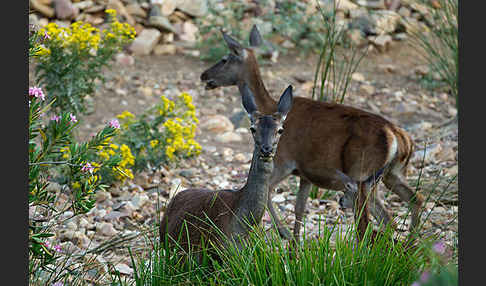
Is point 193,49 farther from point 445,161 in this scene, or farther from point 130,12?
point 445,161

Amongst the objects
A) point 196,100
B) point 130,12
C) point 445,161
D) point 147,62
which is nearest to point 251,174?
point 445,161

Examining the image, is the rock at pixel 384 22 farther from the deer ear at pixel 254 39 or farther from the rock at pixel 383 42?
the deer ear at pixel 254 39

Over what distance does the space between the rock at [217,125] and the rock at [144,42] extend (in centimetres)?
265

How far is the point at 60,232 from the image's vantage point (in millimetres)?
5359

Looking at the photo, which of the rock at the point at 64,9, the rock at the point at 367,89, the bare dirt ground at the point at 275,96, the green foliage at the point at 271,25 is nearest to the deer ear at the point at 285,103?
the bare dirt ground at the point at 275,96

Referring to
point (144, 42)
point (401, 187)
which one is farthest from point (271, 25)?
point (401, 187)

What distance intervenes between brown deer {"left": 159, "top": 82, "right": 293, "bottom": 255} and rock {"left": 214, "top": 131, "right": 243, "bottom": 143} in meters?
4.13

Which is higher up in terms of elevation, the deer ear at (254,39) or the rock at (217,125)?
the deer ear at (254,39)

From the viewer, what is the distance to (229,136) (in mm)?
8461

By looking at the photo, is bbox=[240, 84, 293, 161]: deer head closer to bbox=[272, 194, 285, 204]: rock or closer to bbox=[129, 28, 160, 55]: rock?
bbox=[272, 194, 285, 204]: rock

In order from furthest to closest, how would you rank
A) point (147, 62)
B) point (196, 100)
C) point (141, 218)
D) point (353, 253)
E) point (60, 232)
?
point (147, 62) → point (196, 100) → point (141, 218) → point (60, 232) → point (353, 253)

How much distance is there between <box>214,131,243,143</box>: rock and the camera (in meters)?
8.41

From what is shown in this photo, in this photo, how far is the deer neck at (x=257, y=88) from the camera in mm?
6109

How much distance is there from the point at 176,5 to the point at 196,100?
290 centimetres
